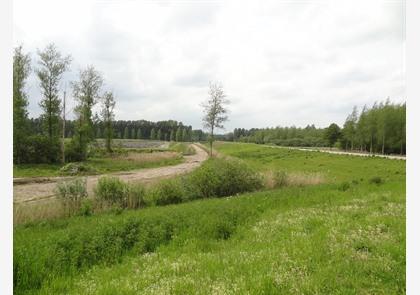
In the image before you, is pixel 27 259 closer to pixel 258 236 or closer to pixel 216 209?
pixel 258 236

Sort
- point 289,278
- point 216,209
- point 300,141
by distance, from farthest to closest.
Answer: point 300,141, point 216,209, point 289,278

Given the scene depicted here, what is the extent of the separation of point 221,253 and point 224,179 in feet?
44.5

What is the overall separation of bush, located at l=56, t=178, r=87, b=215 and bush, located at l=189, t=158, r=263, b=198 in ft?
25.4

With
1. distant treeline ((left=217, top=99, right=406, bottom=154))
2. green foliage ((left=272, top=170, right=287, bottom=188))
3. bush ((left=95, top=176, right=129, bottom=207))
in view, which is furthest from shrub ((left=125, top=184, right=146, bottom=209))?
distant treeline ((left=217, top=99, right=406, bottom=154))

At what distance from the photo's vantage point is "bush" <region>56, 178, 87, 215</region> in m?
15.2

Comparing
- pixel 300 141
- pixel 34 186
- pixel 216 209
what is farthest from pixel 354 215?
pixel 300 141

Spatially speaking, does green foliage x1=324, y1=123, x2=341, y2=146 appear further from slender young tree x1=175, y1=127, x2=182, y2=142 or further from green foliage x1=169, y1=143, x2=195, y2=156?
slender young tree x1=175, y1=127, x2=182, y2=142

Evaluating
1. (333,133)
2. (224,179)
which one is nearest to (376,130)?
(333,133)

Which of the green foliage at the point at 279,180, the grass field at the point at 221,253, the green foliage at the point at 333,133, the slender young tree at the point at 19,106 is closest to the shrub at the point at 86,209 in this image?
the grass field at the point at 221,253

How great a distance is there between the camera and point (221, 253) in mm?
8234

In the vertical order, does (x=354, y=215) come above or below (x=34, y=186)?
above

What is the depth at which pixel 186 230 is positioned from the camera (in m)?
11.2

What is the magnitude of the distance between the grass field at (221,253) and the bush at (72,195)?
176cm

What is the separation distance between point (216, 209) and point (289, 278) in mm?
8660
